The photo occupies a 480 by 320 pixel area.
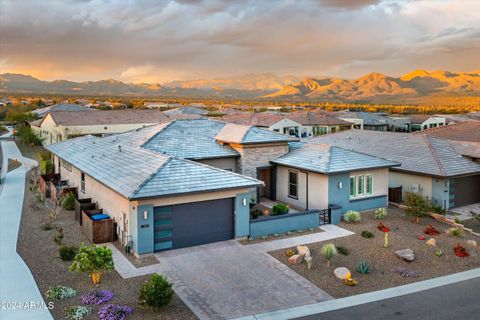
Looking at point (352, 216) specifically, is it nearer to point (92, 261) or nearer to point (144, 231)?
point (144, 231)

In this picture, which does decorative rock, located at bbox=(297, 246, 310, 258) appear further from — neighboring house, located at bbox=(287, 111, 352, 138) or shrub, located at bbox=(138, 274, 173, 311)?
neighboring house, located at bbox=(287, 111, 352, 138)

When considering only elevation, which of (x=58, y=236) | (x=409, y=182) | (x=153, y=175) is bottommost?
(x=58, y=236)

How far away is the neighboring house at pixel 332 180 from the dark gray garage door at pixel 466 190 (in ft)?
13.6

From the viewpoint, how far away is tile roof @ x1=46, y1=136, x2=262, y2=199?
55.9 feet

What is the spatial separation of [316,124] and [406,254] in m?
47.9

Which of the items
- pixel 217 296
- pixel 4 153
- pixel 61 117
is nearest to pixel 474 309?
pixel 217 296

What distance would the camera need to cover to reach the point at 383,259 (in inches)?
657

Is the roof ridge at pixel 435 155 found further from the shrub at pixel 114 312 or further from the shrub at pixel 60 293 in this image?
the shrub at pixel 60 293

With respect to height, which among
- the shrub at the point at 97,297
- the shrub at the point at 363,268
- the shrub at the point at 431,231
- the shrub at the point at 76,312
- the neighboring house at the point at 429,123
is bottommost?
the shrub at the point at 76,312

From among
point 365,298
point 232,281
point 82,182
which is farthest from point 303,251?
point 82,182

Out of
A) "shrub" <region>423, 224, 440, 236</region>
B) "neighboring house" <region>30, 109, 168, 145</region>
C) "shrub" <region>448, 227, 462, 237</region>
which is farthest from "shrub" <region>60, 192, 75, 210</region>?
"neighboring house" <region>30, 109, 168, 145</region>

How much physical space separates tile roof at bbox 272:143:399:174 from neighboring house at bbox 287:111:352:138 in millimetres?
36756

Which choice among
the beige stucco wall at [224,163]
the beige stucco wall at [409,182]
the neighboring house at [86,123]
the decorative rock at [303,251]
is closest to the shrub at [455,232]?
the beige stucco wall at [409,182]

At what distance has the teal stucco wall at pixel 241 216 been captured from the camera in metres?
18.5
